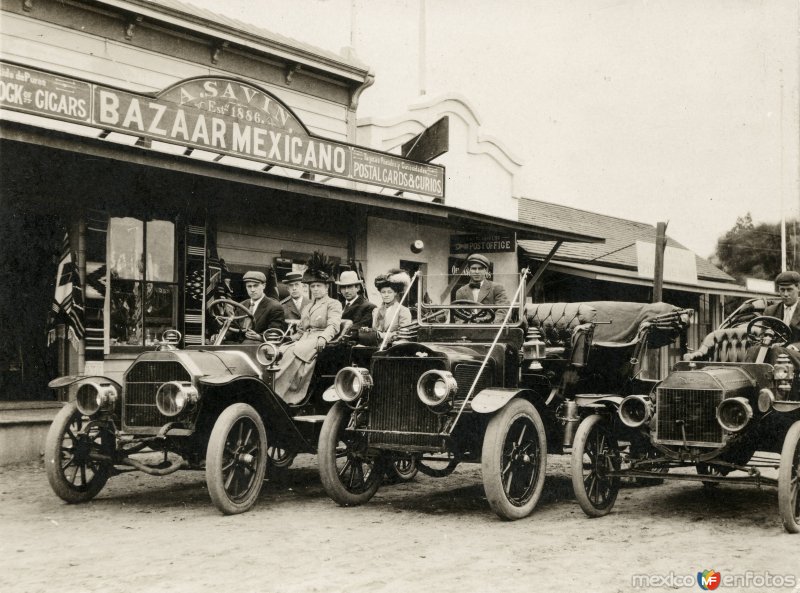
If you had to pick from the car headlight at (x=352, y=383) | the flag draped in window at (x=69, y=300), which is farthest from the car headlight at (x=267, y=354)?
the flag draped in window at (x=69, y=300)

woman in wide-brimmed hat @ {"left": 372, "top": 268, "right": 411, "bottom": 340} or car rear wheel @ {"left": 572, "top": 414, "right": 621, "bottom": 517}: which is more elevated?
woman in wide-brimmed hat @ {"left": 372, "top": 268, "right": 411, "bottom": 340}

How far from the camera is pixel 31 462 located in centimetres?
834

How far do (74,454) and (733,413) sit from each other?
489 cm

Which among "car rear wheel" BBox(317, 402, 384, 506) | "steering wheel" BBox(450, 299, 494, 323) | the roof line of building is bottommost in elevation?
"car rear wheel" BBox(317, 402, 384, 506)

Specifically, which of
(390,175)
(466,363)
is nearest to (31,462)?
(466,363)

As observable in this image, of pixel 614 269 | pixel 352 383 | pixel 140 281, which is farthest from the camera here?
pixel 614 269

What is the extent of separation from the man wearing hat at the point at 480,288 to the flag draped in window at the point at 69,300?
4.41m

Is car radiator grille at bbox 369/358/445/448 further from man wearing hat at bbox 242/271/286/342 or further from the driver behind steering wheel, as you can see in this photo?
the driver behind steering wheel

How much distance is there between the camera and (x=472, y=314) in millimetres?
7250

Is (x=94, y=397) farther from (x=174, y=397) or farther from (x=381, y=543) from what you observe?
(x=381, y=543)

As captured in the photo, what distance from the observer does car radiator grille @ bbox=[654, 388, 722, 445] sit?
18.9 feet

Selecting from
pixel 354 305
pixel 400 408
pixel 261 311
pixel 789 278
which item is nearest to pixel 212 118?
pixel 261 311

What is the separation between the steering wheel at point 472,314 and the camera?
7152 millimetres

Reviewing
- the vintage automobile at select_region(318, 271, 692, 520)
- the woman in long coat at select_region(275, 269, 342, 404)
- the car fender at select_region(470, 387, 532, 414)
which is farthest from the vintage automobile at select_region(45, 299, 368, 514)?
the car fender at select_region(470, 387, 532, 414)
